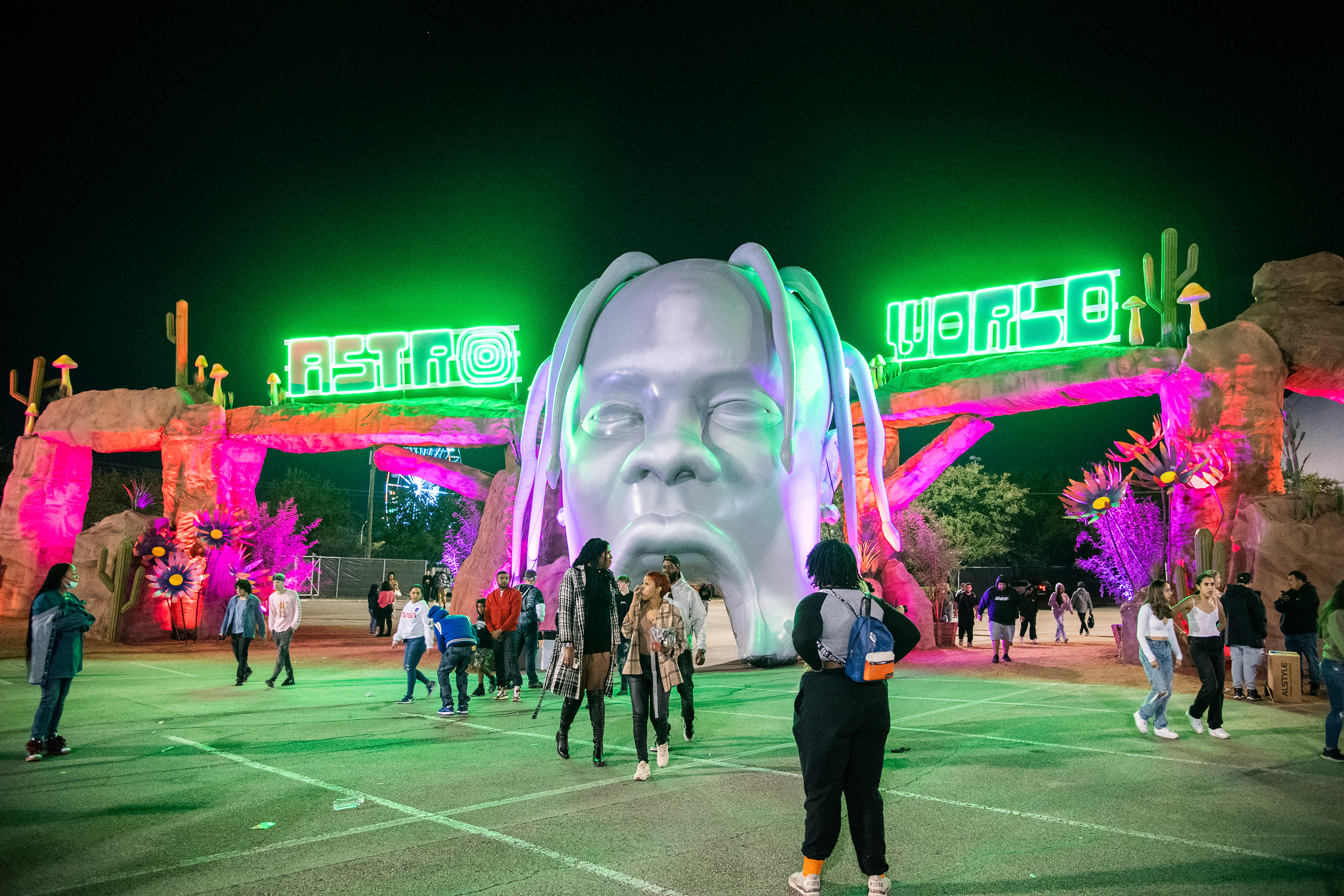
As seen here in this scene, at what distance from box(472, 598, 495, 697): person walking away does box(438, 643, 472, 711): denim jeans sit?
121 cm

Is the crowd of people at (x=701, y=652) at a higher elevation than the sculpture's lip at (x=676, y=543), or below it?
below

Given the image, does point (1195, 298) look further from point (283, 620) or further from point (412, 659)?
point (283, 620)

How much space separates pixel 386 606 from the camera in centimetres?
2086

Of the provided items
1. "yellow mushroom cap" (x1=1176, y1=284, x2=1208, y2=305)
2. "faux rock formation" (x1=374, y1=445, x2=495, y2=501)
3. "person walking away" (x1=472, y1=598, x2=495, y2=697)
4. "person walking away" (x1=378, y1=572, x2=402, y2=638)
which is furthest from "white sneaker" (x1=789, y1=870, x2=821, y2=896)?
"faux rock formation" (x1=374, y1=445, x2=495, y2=501)

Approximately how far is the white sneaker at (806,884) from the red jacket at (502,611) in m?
6.79

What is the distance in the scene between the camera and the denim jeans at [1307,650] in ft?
32.3

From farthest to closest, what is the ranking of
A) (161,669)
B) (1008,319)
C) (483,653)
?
1. (1008,319)
2. (161,669)
3. (483,653)

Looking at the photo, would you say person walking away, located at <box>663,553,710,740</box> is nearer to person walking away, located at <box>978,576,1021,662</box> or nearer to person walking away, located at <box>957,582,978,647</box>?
person walking away, located at <box>978,576,1021,662</box>

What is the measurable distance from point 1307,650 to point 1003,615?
5.36 meters

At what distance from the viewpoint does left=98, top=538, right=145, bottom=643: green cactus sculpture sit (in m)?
18.4

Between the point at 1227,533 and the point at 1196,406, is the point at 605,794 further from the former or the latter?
the point at 1196,406

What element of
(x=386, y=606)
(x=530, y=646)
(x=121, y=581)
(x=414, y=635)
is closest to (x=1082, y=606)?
(x=386, y=606)

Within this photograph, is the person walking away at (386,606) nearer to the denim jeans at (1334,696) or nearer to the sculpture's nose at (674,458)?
the sculpture's nose at (674,458)

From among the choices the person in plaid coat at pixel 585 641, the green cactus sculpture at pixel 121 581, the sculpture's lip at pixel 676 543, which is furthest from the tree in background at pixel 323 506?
the person in plaid coat at pixel 585 641
